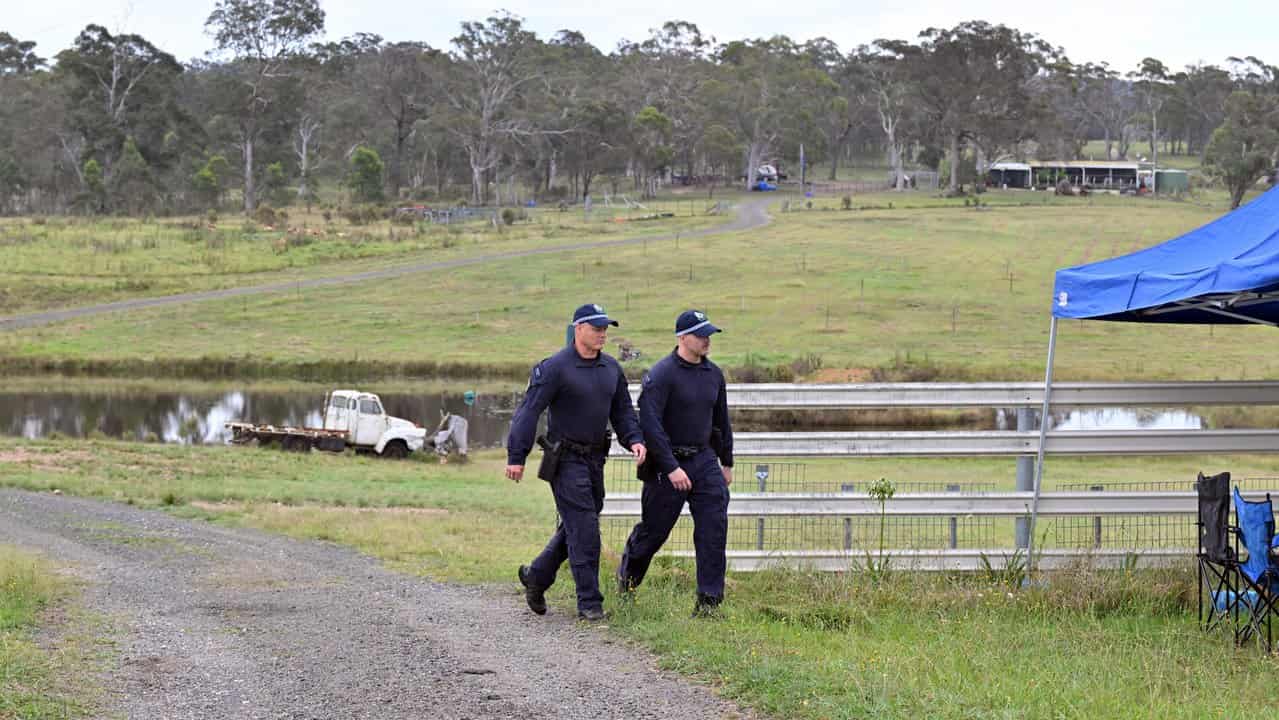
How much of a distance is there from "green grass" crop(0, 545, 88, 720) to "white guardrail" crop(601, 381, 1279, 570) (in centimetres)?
364

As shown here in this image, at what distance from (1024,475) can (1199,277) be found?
195 cm

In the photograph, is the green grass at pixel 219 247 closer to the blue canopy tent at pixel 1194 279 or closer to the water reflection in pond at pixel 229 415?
the water reflection in pond at pixel 229 415

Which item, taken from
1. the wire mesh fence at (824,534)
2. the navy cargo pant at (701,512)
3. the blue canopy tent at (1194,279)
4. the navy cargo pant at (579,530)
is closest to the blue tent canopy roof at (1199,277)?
the blue canopy tent at (1194,279)

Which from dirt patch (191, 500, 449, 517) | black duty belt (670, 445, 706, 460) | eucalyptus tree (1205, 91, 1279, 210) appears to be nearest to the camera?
black duty belt (670, 445, 706, 460)

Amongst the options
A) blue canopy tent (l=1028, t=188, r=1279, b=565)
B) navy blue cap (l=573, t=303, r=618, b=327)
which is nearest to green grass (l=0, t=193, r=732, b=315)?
navy blue cap (l=573, t=303, r=618, b=327)

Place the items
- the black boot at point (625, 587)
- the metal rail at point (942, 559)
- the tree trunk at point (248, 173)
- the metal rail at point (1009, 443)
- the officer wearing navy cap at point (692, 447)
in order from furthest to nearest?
the tree trunk at point (248, 173), the metal rail at point (1009, 443), the metal rail at point (942, 559), the black boot at point (625, 587), the officer wearing navy cap at point (692, 447)

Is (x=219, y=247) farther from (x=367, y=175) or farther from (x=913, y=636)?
(x=913, y=636)

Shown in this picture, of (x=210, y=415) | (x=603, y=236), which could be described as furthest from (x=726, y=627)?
(x=603, y=236)

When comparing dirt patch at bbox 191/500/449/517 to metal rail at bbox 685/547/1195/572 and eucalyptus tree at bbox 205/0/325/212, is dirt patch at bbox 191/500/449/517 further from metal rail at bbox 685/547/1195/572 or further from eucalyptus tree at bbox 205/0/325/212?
eucalyptus tree at bbox 205/0/325/212

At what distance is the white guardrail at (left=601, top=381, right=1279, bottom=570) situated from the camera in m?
9.74

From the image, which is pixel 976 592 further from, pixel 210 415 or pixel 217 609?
pixel 210 415

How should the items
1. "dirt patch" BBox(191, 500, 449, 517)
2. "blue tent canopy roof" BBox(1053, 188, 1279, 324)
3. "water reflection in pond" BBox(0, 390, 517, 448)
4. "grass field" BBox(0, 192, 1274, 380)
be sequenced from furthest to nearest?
1. "grass field" BBox(0, 192, 1274, 380)
2. "water reflection in pond" BBox(0, 390, 517, 448)
3. "dirt patch" BBox(191, 500, 449, 517)
4. "blue tent canopy roof" BBox(1053, 188, 1279, 324)

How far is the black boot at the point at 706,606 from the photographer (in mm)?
8617

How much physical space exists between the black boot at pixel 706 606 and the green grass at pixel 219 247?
5032cm
